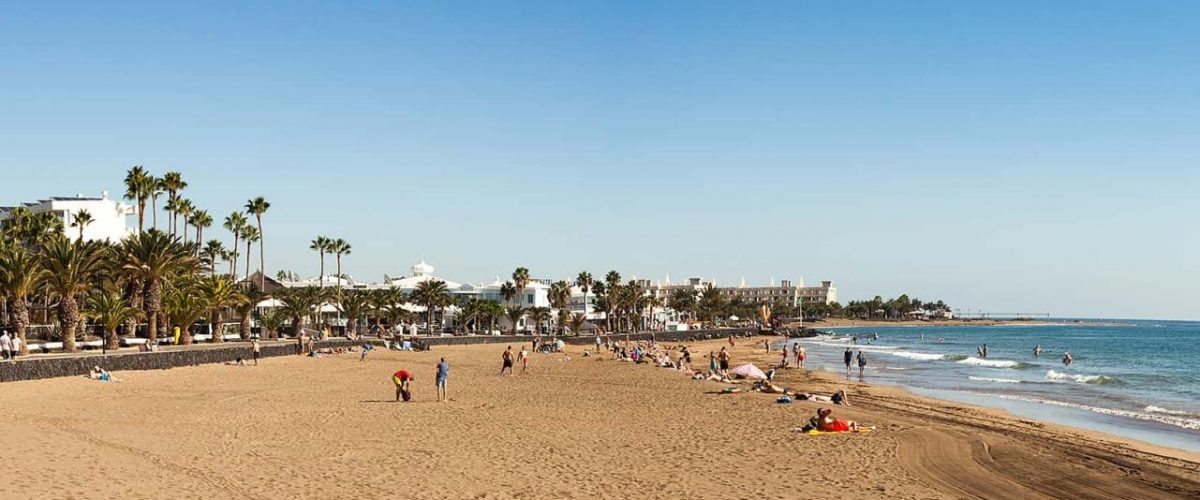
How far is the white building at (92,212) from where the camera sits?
74250 millimetres

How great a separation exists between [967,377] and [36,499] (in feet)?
152

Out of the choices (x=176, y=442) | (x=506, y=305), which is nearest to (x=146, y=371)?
(x=176, y=442)

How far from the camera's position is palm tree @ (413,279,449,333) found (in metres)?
95.9

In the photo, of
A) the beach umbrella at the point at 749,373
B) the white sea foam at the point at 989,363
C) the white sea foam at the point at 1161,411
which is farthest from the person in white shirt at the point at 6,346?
the white sea foam at the point at 989,363

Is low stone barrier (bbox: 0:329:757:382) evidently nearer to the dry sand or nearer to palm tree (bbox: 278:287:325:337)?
the dry sand

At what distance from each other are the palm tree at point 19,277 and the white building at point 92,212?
3542 centimetres

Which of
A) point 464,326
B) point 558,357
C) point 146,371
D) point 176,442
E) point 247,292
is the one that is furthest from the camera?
point 464,326

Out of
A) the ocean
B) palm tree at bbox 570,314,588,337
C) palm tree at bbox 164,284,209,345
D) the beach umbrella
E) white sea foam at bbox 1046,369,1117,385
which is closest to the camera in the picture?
the ocean

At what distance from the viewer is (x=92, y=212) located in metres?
76.2

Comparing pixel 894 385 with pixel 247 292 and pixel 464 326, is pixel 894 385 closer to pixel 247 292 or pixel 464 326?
pixel 247 292

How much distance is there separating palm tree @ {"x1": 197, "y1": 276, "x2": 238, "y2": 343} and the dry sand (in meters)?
28.6

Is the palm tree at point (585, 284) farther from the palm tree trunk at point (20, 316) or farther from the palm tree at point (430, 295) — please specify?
the palm tree trunk at point (20, 316)

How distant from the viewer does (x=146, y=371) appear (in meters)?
37.1

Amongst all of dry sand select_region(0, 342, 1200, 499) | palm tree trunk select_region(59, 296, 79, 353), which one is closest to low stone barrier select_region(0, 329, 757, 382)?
dry sand select_region(0, 342, 1200, 499)
